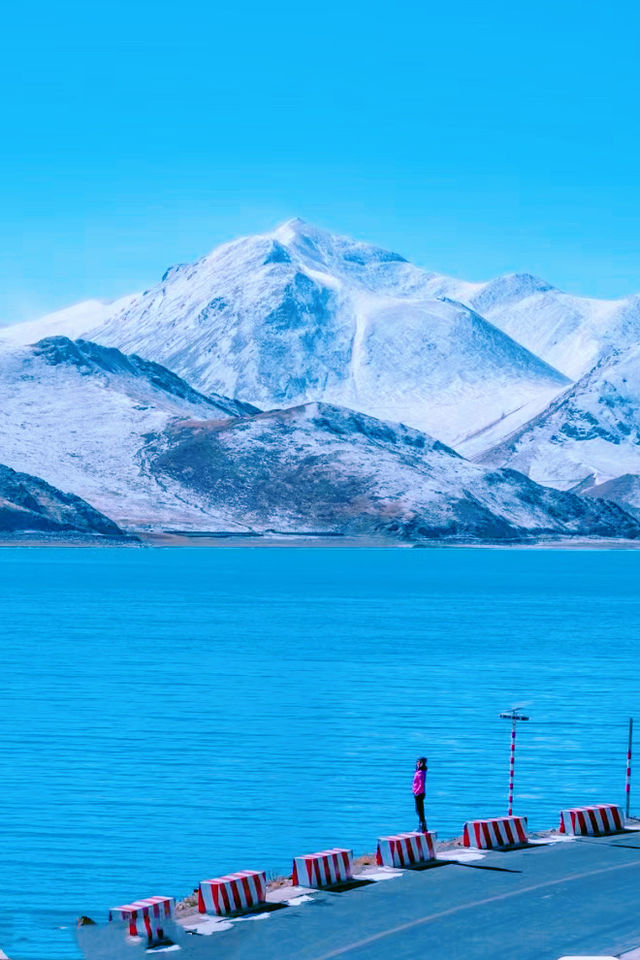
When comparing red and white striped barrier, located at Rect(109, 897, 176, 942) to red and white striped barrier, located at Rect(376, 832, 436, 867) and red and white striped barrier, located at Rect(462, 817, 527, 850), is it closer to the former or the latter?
red and white striped barrier, located at Rect(376, 832, 436, 867)

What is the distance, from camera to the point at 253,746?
69938 millimetres

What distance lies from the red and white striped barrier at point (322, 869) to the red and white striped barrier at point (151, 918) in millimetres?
4293

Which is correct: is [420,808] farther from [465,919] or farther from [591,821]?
[465,919]

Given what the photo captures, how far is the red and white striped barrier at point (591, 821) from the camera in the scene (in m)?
42.8

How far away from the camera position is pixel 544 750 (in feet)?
229

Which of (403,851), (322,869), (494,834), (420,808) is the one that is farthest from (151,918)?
(420,808)

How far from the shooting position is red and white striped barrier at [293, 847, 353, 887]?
120 ft

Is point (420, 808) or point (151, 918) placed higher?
point (420, 808)

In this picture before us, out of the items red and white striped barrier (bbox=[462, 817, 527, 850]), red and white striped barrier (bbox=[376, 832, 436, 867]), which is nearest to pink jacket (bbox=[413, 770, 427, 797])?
red and white striped barrier (bbox=[462, 817, 527, 850])

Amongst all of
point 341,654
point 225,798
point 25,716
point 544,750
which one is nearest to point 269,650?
point 341,654

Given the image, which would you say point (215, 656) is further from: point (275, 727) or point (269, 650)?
point (275, 727)

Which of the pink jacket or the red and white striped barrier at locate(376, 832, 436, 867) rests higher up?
the pink jacket

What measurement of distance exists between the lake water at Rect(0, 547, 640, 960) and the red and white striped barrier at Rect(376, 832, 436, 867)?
6677 mm

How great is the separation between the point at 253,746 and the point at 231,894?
35.5 meters
